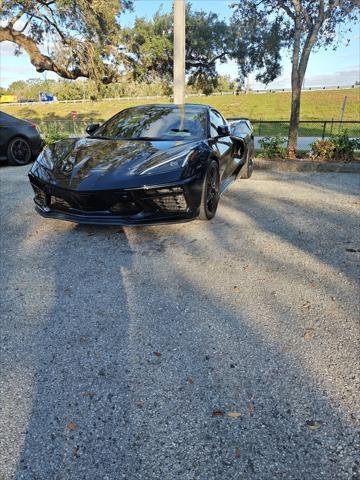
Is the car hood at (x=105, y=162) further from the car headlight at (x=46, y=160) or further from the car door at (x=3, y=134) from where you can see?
the car door at (x=3, y=134)

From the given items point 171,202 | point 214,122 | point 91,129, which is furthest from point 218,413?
point 91,129

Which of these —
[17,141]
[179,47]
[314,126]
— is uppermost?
[179,47]

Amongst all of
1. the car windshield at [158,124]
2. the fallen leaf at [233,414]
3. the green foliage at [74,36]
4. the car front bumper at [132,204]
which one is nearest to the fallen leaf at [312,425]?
the fallen leaf at [233,414]

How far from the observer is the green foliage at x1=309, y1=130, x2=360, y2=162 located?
292 inches

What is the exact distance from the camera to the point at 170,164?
3473mm

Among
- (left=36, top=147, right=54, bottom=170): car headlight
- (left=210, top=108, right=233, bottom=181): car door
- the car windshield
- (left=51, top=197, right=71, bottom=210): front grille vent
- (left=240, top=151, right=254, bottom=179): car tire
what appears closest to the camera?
(left=51, top=197, right=71, bottom=210): front grille vent

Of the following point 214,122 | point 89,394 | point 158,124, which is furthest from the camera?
point 214,122

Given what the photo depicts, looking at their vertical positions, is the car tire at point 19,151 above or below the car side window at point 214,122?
below

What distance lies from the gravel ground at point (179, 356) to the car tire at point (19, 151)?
4.72 m

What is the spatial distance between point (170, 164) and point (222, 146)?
1.35 meters

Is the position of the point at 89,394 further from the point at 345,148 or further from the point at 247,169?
the point at 345,148

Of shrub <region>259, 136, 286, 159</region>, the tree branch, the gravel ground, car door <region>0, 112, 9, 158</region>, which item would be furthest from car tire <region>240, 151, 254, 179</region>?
the tree branch

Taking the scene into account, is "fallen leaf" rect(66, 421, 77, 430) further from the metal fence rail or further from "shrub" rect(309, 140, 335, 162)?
"shrub" rect(309, 140, 335, 162)

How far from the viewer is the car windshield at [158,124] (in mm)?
4305
